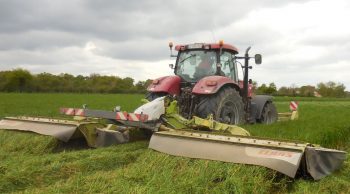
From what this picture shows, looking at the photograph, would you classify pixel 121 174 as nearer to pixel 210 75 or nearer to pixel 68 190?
pixel 68 190

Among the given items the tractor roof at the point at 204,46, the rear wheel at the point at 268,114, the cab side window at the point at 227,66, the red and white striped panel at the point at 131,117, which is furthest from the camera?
the rear wheel at the point at 268,114

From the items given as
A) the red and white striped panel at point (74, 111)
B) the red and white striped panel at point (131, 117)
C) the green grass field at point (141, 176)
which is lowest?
the green grass field at point (141, 176)

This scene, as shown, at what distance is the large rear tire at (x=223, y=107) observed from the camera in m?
6.99

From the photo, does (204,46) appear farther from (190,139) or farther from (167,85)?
(190,139)

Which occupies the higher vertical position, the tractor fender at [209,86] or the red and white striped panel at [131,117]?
the tractor fender at [209,86]

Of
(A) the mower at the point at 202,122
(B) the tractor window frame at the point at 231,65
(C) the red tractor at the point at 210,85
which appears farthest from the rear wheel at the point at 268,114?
(B) the tractor window frame at the point at 231,65

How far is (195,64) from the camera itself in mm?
8195

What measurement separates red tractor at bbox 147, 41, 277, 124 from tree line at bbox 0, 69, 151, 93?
112 feet

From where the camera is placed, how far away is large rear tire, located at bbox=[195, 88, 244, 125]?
22.9ft

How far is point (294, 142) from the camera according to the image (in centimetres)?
481

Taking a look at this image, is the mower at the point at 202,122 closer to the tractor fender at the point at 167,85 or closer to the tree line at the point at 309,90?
the tractor fender at the point at 167,85

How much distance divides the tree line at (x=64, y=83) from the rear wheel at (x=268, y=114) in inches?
1298

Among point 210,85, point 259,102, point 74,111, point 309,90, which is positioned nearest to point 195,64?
point 210,85

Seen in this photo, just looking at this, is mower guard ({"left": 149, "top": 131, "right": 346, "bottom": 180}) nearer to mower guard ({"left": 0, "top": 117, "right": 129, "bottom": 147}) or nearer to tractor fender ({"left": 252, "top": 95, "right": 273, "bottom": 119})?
mower guard ({"left": 0, "top": 117, "right": 129, "bottom": 147})
